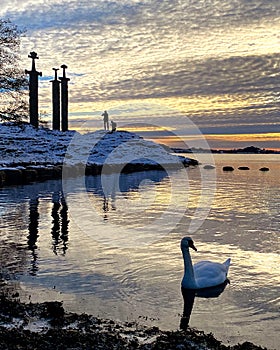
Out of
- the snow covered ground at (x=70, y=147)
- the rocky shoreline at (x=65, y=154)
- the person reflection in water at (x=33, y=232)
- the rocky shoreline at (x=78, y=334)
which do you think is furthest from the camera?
the snow covered ground at (x=70, y=147)

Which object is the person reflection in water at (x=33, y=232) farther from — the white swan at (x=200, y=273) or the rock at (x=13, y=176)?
the rock at (x=13, y=176)

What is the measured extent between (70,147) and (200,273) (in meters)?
59.2

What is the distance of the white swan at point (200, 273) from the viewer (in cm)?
1148

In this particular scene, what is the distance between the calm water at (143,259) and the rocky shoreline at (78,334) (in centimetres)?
60

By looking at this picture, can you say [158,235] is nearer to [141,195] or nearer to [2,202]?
[2,202]

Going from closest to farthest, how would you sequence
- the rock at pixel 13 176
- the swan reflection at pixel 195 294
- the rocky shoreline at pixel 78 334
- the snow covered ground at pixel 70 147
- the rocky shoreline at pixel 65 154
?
the rocky shoreline at pixel 78 334, the swan reflection at pixel 195 294, the rock at pixel 13 176, the rocky shoreline at pixel 65 154, the snow covered ground at pixel 70 147

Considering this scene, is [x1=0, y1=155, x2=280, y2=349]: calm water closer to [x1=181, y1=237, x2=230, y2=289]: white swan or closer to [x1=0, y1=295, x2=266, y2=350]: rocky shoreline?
[x1=181, y1=237, x2=230, y2=289]: white swan

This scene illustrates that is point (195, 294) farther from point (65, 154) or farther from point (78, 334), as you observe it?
point (65, 154)

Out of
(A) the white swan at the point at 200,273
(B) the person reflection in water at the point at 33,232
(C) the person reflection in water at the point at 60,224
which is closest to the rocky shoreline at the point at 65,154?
(C) the person reflection in water at the point at 60,224

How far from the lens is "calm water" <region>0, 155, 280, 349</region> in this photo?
394 inches

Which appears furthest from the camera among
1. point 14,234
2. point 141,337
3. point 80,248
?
point 14,234

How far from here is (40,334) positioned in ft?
26.1

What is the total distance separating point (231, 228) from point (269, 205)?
1081 cm

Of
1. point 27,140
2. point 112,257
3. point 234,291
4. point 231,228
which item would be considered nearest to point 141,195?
point 231,228
